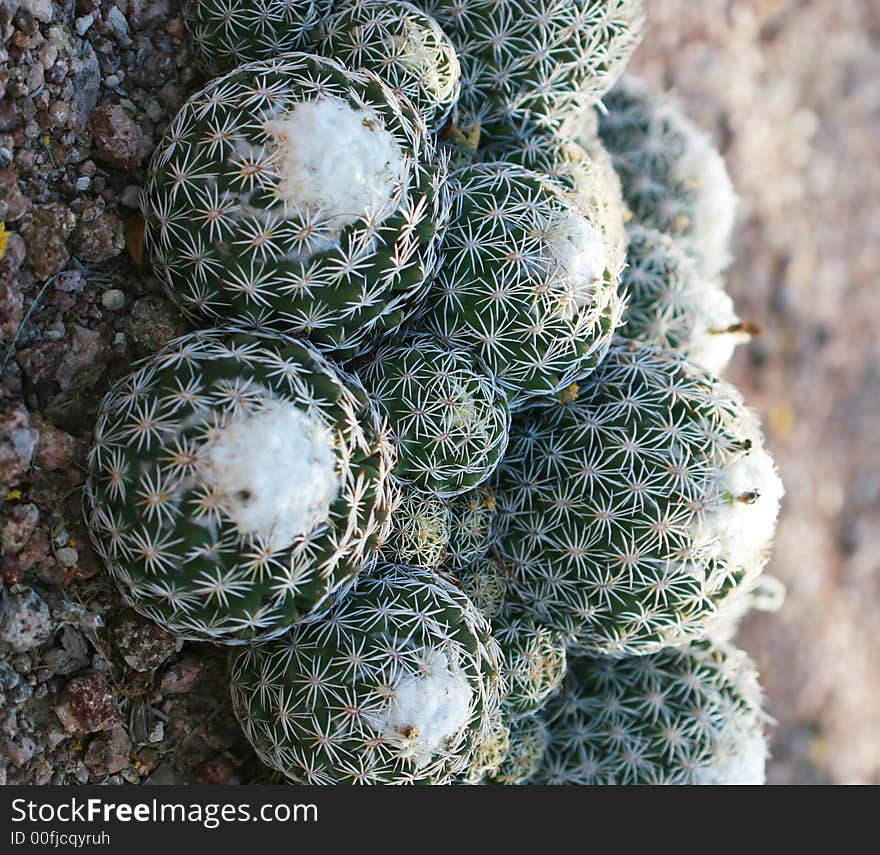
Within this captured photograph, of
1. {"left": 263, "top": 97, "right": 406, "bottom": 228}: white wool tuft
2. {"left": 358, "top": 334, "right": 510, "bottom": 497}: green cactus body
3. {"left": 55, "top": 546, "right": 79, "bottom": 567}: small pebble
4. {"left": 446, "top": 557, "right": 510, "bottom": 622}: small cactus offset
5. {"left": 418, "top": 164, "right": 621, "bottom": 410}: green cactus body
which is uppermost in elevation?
{"left": 263, "top": 97, "right": 406, "bottom": 228}: white wool tuft

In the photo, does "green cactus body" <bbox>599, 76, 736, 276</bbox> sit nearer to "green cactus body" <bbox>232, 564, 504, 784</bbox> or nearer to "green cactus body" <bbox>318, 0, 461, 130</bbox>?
"green cactus body" <bbox>318, 0, 461, 130</bbox>

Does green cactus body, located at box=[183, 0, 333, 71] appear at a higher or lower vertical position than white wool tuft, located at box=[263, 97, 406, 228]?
higher

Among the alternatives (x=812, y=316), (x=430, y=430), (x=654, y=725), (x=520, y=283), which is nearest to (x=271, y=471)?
(x=430, y=430)

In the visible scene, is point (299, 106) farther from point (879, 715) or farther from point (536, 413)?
point (879, 715)

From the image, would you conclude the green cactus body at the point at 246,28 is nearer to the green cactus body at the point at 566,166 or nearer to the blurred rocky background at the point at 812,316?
the green cactus body at the point at 566,166

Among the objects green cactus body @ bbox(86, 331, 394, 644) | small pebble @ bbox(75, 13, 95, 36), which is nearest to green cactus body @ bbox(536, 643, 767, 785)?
green cactus body @ bbox(86, 331, 394, 644)

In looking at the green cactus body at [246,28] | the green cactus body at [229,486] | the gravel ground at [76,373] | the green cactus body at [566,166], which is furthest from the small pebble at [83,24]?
the green cactus body at [566,166]

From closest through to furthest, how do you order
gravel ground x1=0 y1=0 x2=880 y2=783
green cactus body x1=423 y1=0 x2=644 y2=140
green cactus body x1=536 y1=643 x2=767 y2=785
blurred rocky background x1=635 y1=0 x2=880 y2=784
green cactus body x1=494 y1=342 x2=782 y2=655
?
1. gravel ground x1=0 y1=0 x2=880 y2=783
2. green cactus body x1=494 y1=342 x2=782 y2=655
3. green cactus body x1=423 y1=0 x2=644 y2=140
4. green cactus body x1=536 y1=643 x2=767 y2=785
5. blurred rocky background x1=635 y1=0 x2=880 y2=784
